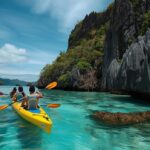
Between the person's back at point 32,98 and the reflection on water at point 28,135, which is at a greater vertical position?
the person's back at point 32,98

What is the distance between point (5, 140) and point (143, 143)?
614cm

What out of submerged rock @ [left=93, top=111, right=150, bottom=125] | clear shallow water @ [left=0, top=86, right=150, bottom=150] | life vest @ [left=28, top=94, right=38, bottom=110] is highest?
life vest @ [left=28, top=94, right=38, bottom=110]

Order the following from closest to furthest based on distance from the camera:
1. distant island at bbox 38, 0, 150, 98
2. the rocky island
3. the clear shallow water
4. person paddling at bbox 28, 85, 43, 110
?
the clear shallow water < person paddling at bbox 28, 85, 43, 110 < the rocky island < distant island at bbox 38, 0, 150, 98

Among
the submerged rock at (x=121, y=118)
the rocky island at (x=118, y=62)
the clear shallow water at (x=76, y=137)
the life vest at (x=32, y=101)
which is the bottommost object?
the clear shallow water at (x=76, y=137)

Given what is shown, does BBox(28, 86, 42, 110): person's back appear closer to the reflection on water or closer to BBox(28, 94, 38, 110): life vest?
BBox(28, 94, 38, 110): life vest

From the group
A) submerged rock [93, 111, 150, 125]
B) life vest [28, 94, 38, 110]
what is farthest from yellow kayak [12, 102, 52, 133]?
submerged rock [93, 111, 150, 125]

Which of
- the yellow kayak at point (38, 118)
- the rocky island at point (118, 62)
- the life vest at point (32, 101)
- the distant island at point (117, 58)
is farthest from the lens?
the distant island at point (117, 58)

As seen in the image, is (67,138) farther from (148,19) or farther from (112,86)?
(148,19)

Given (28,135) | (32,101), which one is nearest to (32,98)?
(32,101)

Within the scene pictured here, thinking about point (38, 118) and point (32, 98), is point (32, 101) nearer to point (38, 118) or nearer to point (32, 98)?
point (32, 98)

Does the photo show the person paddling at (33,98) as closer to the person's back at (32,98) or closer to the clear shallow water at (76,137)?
the person's back at (32,98)

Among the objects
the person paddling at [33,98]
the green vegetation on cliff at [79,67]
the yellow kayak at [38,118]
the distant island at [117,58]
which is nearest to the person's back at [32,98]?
the person paddling at [33,98]

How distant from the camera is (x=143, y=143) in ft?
35.4

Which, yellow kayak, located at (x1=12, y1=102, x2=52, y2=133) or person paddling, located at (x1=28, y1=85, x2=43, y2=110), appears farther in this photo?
person paddling, located at (x1=28, y1=85, x2=43, y2=110)
